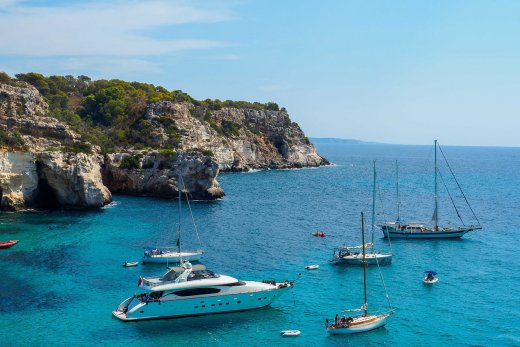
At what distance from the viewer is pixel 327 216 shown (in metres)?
79.1

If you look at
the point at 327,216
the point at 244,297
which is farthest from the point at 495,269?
the point at 327,216

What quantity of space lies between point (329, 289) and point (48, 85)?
111164 millimetres

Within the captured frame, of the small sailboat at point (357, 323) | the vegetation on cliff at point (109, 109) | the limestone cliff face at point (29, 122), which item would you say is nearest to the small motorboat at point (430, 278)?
the small sailboat at point (357, 323)

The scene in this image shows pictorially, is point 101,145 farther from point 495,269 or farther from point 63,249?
point 495,269

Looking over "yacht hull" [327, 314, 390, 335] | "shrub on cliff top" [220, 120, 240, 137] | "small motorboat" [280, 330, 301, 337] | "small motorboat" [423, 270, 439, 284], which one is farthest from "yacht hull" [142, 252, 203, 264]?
"shrub on cliff top" [220, 120, 240, 137]

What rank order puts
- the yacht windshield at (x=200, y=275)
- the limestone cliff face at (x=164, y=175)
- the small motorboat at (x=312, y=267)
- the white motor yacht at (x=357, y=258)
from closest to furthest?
the yacht windshield at (x=200, y=275) → the small motorboat at (x=312, y=267) → the white motor yacht at (x=357, y=258) → the limestone cliff face at (x=164, y=175)

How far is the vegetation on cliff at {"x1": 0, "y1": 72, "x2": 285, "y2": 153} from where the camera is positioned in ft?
336

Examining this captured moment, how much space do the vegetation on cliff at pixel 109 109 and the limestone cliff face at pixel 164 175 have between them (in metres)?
5.08

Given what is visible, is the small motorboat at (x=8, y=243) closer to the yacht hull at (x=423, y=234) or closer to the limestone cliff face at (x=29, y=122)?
the limestone cliff face at (x=29, y=122)

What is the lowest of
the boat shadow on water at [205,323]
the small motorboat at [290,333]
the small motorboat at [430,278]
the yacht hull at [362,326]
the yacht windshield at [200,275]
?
the boat shadow on water at [205,323]

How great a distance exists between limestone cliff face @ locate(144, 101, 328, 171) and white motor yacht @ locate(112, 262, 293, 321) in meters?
80.4

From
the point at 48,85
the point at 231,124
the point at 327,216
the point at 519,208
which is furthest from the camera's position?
the point at 231,124

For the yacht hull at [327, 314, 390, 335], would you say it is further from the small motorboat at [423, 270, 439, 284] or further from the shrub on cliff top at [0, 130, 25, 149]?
the shrub on cliff top at [0, 130, 25, 149]

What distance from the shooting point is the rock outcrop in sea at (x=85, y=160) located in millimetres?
72938
